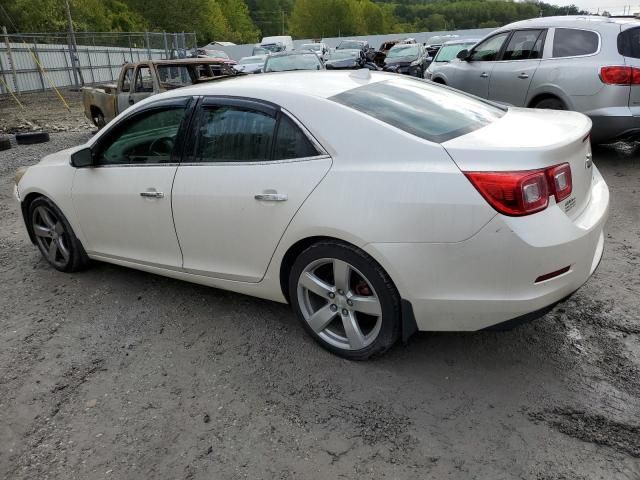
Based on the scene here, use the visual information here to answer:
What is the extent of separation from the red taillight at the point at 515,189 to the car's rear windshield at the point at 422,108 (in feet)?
1.24

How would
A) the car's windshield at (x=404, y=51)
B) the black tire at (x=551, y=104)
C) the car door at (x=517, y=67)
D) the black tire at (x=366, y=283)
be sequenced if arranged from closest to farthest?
the black tire at (x=366, y=283) < the black tire at (x=551, y=104) < the car door at (x=517, y=67) < the car's windshield at (x=404, y=51)

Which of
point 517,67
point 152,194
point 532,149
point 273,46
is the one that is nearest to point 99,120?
point 517,67

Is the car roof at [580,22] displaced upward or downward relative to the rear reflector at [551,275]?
upward

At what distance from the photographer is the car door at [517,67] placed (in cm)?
756

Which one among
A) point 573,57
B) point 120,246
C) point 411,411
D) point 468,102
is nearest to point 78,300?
point 120,246

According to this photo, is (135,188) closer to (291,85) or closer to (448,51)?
(291,85)

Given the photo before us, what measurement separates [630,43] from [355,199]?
221 inches

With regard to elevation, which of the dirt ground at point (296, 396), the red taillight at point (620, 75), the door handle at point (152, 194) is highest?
the red taillight at point (620, 75)

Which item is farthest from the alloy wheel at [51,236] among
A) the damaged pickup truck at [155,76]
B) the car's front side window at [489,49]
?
the car's front side window at [489,49]

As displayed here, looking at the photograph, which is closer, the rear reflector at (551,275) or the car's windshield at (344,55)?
the rear reflector at (551,275)

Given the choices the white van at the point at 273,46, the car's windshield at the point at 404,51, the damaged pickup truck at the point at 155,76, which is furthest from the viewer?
the white van at the point at 273,46

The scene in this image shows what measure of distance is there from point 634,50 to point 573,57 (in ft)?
2.30

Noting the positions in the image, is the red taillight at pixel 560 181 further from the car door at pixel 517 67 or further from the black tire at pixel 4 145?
the black tire at pixel 4 145

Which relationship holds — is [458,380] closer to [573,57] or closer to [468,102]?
[468,102]
